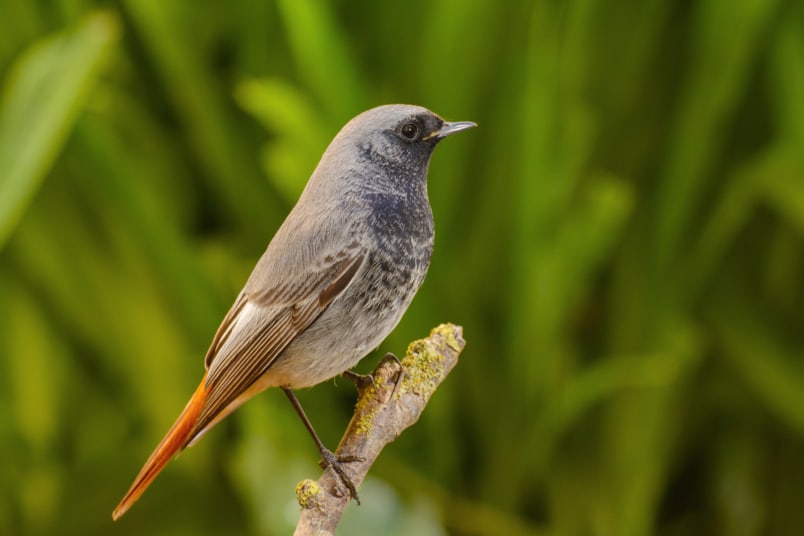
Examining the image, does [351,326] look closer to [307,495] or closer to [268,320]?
[268,320]

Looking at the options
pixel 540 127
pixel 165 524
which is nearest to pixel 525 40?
pixel 540 127

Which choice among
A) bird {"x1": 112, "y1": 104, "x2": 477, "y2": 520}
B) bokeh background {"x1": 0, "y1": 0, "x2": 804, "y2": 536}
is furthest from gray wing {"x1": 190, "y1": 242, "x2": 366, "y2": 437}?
bokeh background {"x1": 0, "y1": 0, "x2": 804, "y2": 536}

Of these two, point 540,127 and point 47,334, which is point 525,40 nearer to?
point 540,127

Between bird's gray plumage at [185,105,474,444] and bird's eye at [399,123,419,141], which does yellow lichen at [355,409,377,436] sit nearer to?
bird's gray plumage at [185,105,474,444]

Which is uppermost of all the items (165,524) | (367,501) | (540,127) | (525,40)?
(525,40)

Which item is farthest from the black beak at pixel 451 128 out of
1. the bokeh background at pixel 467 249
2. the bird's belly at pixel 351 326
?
the bokeh background at pixel 467 249

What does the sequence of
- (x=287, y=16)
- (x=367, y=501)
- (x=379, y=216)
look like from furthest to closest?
(x=287, y=16) → (x=367, y=501) → (x=379, y=216)
